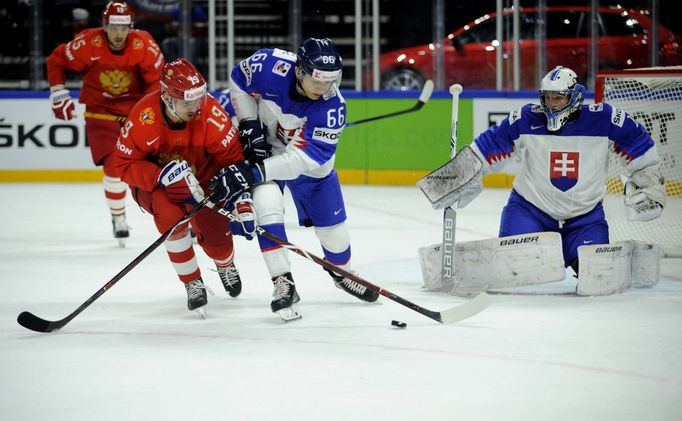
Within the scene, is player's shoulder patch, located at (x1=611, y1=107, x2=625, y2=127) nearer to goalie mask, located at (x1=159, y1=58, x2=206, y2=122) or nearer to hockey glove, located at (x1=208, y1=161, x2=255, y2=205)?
hockey glove, located at (x1=208, y1=161, x2=255, y2=205)

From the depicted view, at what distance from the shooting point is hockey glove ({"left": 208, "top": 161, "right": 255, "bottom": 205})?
371 centimetres

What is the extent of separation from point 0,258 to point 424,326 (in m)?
2.51

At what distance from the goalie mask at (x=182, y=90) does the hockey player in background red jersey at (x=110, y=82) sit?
A: 213 centimetres

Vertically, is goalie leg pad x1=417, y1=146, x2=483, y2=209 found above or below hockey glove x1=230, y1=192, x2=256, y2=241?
above

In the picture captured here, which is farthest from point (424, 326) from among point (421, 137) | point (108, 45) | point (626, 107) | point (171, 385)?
point (421, 137)

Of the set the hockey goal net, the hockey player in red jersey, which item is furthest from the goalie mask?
the hockey goal net

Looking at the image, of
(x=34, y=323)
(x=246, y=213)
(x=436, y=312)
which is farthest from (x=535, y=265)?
(x=34, y=323)

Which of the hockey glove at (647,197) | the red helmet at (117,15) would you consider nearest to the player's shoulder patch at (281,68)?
the hockey glove at (647,197)

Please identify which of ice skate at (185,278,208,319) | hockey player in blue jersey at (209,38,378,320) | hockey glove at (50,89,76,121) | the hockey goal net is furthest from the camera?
hockey glove at (50,89,76,121)

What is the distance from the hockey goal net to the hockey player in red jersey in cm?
206

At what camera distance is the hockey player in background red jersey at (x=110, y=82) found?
589 cm

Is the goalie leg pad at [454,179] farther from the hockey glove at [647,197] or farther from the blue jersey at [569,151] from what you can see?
the hockey glove at [647,197]

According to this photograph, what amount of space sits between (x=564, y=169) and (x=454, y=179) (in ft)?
1.43

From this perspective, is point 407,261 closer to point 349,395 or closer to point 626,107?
point 626,107
